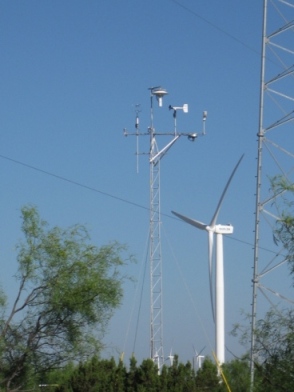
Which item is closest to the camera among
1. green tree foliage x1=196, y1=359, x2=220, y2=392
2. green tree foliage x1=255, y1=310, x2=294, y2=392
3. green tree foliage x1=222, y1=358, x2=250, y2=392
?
green tree foliage x1=255, y1=310, x2=294, y2=392

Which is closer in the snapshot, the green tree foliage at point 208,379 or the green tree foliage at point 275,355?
the green tree foliage at point 275,355

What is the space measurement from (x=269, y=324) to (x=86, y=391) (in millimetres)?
17605

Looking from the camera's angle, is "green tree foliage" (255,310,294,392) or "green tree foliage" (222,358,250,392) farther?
"green tree foliage" (222,358,250,392)

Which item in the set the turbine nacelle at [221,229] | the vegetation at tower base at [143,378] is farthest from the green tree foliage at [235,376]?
the turbine nacelle at [221,229]

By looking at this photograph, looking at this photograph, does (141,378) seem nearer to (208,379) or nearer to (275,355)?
(208,379)

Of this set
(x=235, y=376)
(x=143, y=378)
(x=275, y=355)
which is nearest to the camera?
(x=275, y=355)

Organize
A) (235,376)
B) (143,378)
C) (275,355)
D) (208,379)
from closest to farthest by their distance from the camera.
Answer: (275,355), (235,376), (143,378), (208,379)

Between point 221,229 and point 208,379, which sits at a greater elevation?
point 221,229

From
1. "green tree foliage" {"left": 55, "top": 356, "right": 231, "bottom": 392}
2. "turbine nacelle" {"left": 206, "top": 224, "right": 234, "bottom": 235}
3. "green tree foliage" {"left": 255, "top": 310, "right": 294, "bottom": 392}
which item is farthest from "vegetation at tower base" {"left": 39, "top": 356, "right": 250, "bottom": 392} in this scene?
"green tree foliage" {"left": 255, "top": 310, "right": 294, "bottom": 392}

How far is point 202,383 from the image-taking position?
4009 cm

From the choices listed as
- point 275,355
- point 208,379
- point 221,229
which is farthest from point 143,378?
point 275,355

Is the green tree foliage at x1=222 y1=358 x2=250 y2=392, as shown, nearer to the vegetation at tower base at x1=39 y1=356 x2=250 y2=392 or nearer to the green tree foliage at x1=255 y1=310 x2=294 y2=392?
the vegetation at tower base at x1=39 y1=356 x2=250 y2=392

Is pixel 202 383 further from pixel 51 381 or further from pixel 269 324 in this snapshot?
pixel 269 324

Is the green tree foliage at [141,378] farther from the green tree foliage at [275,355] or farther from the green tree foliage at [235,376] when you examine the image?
the green tree foliage at [275,355]
